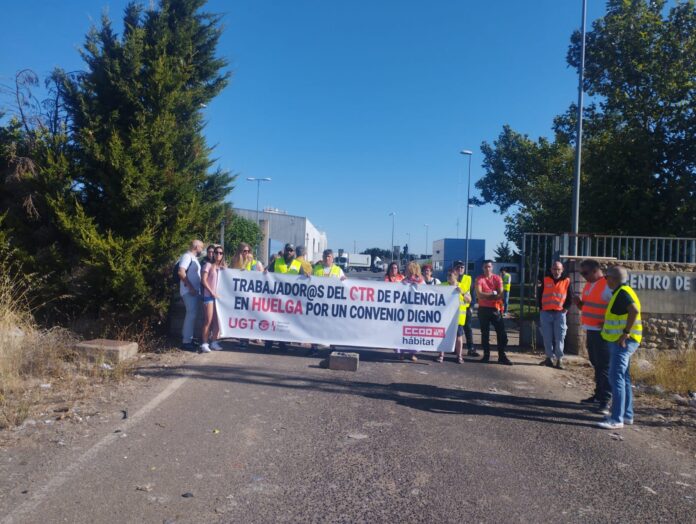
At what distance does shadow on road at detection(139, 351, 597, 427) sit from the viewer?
6.78m

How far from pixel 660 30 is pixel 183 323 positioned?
19542 mm

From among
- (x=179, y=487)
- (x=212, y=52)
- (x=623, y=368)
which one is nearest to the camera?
(x=179, y=487)

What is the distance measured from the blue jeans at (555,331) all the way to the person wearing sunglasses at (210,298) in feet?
18.8

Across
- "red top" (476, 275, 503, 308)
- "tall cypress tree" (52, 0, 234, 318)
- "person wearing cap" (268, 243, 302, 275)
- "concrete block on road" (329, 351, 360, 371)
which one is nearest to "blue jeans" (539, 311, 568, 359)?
"red top" (476, 275, 503, 308)

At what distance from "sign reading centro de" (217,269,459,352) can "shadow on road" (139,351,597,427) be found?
4.82 ft

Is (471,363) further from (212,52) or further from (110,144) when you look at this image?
(212,52)

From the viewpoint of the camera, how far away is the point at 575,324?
441 inches

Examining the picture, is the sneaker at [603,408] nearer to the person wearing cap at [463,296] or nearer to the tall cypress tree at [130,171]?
the person wearing cap at [463,296]

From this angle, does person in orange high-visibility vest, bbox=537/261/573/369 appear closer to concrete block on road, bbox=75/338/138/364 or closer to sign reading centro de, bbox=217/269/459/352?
sign reading centro de, bbox=217/269/459/352

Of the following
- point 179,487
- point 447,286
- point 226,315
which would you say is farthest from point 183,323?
point 179,487

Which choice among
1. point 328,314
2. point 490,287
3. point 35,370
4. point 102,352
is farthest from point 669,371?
point 35,370

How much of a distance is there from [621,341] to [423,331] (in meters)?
3.92

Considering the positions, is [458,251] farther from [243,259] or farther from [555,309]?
[243,259]

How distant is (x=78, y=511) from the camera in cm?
386
